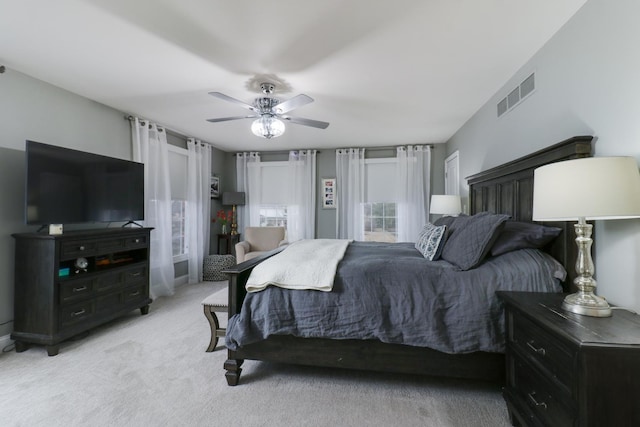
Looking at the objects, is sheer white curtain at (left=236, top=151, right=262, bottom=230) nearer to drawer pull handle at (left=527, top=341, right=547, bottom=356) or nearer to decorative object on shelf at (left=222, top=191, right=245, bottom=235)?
decorative object on shelf at (left=222, top=191, right=245, bottom=235)

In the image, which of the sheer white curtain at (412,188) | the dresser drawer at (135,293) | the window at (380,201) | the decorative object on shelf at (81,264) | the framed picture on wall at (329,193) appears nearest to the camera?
the decorative object on shelf at (81,264)

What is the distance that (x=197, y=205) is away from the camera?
4.82m

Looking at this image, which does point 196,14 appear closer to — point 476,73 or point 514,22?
point 514,22

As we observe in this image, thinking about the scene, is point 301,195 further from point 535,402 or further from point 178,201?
point 535,402

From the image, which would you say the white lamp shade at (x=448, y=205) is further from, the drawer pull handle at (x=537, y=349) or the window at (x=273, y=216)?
the window at (x=273, y=216)

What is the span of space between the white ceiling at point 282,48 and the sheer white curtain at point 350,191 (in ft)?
6.70

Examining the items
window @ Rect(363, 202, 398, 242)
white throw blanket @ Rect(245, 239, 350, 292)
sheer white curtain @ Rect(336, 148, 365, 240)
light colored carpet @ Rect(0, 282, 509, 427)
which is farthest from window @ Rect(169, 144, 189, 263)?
window @ Rect(363, 202, 398, 242)

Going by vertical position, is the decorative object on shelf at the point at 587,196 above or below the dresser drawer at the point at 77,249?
above

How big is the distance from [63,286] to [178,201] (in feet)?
7.75

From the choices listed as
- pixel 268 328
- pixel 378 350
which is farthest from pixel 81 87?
pixel 378 350

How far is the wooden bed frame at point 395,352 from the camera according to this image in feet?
5.59

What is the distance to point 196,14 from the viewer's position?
1762 mm

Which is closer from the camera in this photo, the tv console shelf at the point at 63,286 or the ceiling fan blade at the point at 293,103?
the tv console shelf at the point at 63,286

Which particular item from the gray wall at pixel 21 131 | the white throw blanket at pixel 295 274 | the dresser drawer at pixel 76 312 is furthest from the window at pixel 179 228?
the white throw blanket at pixel 295 274
